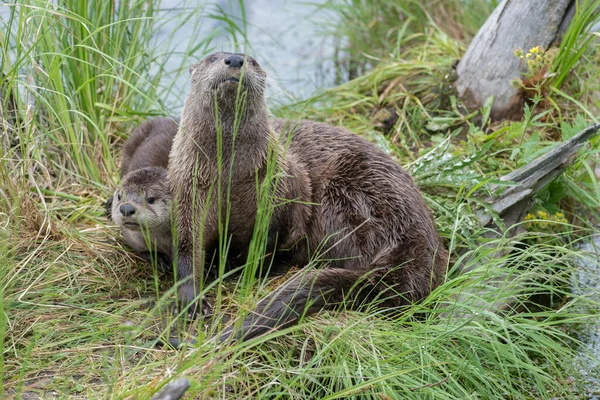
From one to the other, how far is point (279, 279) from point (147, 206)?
0.60 m

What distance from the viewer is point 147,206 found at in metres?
3.02

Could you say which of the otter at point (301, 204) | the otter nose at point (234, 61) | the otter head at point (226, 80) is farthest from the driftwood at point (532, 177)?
the otter nose at point (234, 61)

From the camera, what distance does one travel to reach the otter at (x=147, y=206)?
9.68 feet

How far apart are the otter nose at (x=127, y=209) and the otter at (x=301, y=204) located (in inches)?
6.9

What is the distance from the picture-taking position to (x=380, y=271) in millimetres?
2963

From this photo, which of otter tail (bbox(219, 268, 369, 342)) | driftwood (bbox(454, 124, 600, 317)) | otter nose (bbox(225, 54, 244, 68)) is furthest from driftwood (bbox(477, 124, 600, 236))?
otter nose (bbox(225, 54, 244, 68))

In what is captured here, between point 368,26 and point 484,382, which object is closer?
point 484,382

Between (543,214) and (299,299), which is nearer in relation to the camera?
(299,299)

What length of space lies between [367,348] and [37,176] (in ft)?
5.97

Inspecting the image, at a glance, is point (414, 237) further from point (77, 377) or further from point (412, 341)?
point (77, 377)

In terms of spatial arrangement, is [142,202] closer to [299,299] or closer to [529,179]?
[299,299]

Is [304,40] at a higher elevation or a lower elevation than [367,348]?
higher

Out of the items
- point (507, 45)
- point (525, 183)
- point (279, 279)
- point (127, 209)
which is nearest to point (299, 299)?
point (279, 279)

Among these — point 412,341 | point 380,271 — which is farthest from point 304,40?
point 412,341
